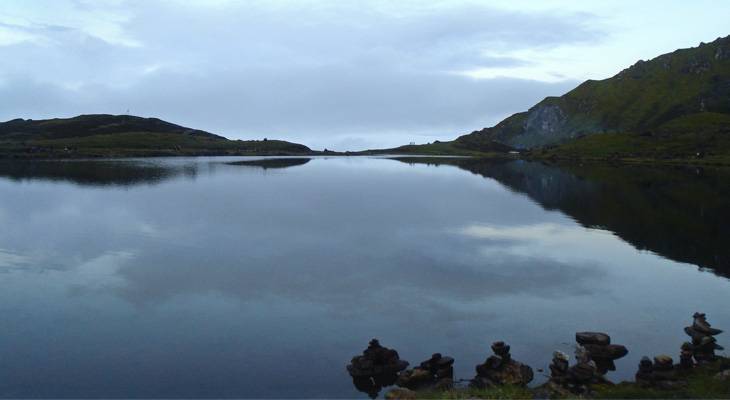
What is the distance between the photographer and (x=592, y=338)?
3019cm

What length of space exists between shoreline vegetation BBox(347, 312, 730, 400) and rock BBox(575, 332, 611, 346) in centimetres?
40

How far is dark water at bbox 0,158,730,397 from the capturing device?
90.9 feet

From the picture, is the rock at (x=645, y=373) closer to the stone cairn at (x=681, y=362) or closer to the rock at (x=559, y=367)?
the stone cairn at (x=681, y=362)

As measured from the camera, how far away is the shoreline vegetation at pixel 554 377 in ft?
76.9

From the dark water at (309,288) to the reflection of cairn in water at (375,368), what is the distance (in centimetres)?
90

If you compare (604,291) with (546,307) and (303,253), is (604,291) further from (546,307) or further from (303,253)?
A: (303,253)

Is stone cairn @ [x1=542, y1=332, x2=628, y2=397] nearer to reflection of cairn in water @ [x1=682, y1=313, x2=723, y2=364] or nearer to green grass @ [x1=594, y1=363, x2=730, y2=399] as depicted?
green grass @ [x1=594, y1=363, x2=730, y2=399]

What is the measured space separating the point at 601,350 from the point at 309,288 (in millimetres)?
20479

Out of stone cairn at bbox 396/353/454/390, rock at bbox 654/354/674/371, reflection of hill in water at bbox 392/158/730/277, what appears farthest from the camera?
reflection of hill in water at bbox 392/158/730/277

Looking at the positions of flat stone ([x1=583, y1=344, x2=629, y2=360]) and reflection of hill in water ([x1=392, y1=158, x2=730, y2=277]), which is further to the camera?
reflection of hill in water ([x1=392, y1=158, x2=730, y2=277])

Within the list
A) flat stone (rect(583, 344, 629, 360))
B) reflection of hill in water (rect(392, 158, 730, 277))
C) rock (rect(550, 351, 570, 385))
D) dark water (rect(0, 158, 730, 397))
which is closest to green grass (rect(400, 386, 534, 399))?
rock (rect(550, 351, 570, 385))

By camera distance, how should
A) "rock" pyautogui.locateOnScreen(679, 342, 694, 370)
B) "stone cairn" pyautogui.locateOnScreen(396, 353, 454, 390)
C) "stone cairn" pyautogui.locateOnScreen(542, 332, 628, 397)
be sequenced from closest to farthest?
"stone cairn" pyautogui.locateOnScreen(542, 332, 628, 397) → "stone cairn" pyautogui.locateOnScreen(396, 353, 454, 390) → "rock" pyautogui.locateOnScreen(679, 342, 694, 370)

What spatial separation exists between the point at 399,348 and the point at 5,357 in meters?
20.0

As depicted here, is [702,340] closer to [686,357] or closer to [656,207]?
[686,357]
